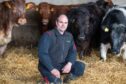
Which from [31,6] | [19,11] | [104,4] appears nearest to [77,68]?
[19,11]

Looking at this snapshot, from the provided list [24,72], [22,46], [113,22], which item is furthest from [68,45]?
[22,46]

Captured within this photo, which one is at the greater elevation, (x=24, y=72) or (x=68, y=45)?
(x=68, y=45)

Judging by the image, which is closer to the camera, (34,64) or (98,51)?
(34,64)

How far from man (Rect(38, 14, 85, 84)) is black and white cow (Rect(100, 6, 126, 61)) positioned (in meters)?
1.52

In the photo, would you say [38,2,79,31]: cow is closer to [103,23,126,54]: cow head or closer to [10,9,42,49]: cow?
[10,9,42,49]: cow

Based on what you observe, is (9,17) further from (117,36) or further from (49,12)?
(117,36)

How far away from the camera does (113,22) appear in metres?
9.34

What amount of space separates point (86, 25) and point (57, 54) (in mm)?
1911

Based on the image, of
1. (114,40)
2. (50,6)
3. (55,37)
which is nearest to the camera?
(55,37)

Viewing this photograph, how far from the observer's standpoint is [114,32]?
9.14m

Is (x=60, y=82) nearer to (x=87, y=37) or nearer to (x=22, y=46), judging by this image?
(x=87, y=37)

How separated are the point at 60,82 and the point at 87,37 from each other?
2.27 meters

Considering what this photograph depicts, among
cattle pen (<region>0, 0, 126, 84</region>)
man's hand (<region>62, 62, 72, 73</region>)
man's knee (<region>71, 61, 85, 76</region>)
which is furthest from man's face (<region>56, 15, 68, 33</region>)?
cattle pen (<region>0, 0, 126, 84</region>)

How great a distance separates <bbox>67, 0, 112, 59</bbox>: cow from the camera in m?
9.25
